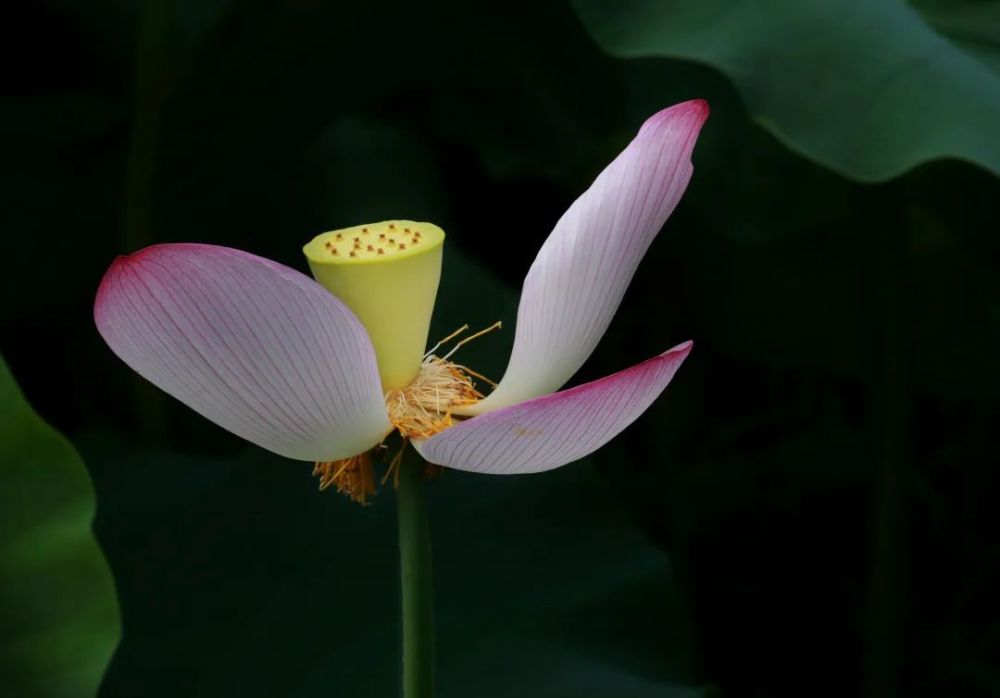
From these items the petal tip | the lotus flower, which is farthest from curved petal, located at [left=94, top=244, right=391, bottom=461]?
the petal tip

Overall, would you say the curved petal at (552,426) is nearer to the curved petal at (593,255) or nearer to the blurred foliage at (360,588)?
the curved petal at (593,255)

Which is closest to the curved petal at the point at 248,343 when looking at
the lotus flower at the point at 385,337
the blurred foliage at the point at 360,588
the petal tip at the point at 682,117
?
the lotus flower at the point at 385,337

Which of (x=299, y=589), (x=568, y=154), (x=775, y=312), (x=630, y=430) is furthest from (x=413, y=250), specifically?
(x=630, y=430)

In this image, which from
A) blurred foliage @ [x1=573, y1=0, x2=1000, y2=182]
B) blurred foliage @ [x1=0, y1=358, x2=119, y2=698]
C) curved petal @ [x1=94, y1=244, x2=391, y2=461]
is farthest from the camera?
blurred foliage @ [x1=573, y1=0, x2=1000, y2=182]

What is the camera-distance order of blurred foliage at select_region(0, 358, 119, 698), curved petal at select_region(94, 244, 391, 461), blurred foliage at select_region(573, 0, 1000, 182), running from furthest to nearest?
blurred foliage at select_region(573, 0, 1000, 182) < blurred foliage at select_region(0, 358, 119, 698) < curved petal at select_region(94, 244, 391, 461)

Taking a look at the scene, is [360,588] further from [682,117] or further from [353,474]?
[682,117]

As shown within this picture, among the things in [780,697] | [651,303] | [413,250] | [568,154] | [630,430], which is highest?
[413,250]

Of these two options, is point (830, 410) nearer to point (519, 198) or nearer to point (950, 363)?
point (950, 363)

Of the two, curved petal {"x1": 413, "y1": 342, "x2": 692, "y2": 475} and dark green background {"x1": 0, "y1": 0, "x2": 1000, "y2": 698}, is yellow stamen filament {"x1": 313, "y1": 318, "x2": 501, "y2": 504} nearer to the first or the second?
curved petal {"x1": 413, "y1": 342, "x2": 692, "y2": 475}
